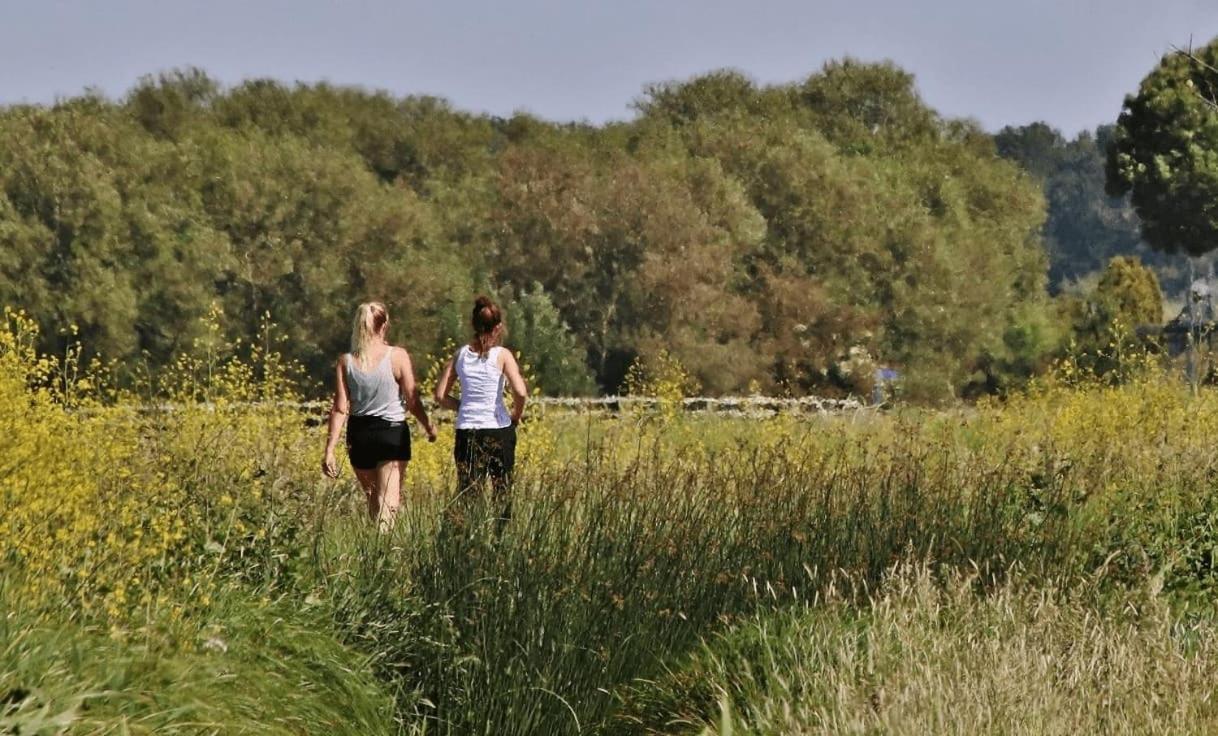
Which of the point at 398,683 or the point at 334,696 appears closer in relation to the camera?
the point at 334,696

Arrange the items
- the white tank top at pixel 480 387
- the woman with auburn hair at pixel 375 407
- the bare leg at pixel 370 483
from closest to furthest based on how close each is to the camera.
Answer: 1. the woman with auburn hair at pixel 375 407
2. the bare leg at pixel 370 483
3. the white tank top at pixel 480 387

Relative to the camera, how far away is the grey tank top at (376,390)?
9758 millimetres

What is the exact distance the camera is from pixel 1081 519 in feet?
29.3

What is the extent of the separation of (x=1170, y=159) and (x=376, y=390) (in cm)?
5248

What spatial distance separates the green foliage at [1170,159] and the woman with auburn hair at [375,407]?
1976 inches

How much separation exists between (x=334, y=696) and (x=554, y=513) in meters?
1.44

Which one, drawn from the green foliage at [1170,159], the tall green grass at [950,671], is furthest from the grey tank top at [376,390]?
the green foliage at [1170,159]

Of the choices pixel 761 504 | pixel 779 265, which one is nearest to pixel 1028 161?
pixel 779 265

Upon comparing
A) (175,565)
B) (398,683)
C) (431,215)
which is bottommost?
(398,683)

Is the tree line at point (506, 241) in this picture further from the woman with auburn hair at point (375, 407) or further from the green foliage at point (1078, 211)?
the green foliage at point (1078, 211)

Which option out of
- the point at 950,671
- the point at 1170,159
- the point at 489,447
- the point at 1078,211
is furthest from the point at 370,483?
the point at 1078,211

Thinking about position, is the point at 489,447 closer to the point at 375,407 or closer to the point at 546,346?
the point at 375,407

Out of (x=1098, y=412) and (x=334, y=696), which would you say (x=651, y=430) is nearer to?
(x=1098, y=412)

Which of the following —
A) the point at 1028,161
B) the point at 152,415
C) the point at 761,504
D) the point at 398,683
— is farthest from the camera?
the point at 1028,161
